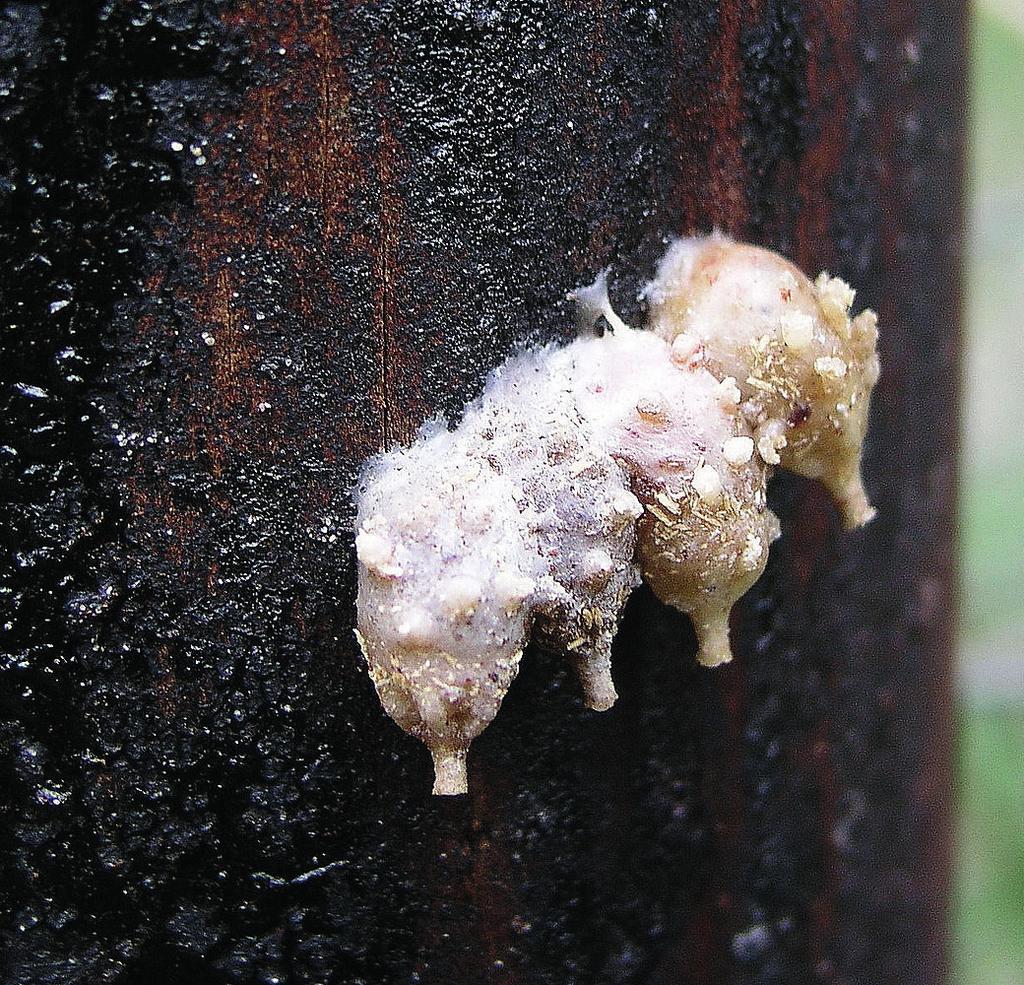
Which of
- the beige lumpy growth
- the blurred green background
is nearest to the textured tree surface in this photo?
the beige lumpy growth

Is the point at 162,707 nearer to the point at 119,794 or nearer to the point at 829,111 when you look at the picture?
the point at 119,794

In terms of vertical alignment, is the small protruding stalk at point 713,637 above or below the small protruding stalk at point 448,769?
Result: above

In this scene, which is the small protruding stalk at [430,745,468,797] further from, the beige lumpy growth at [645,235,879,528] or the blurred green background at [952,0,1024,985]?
the blurred green background at [952,0,1024,985]

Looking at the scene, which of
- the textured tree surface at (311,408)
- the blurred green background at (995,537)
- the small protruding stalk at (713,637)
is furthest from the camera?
the blurred green background at (995,537)

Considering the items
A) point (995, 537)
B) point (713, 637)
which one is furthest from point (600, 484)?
point (995, 537)

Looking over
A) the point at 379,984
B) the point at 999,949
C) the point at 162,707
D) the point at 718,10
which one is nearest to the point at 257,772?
the point at 162,707

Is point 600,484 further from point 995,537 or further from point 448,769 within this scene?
point 995,537

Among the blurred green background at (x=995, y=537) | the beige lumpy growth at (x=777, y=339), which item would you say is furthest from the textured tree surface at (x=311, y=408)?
the blurred green background at (x=995, y=537)

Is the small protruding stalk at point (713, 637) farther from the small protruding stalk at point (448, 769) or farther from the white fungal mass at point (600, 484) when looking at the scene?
the small protruding stalk at point (448, 769)
